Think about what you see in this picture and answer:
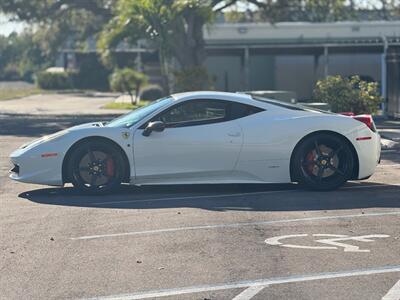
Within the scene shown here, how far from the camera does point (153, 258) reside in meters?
7.43

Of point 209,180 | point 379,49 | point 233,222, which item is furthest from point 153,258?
point 379,49

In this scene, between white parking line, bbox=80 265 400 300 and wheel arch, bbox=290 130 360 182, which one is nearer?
white parking line, bbox=80 265 400 300

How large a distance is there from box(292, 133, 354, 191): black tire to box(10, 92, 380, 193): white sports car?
1 centimetres

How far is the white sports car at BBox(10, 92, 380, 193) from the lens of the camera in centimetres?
1094

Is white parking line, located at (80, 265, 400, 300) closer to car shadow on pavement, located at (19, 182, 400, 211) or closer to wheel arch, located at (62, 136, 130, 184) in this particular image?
car shadow on pavement, located at (19, 182, 400, 211)

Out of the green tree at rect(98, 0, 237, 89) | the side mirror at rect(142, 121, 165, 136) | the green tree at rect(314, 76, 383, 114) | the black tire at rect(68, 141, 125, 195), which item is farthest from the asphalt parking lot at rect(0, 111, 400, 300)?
the green tree at rect(98, 0, 237, 89)

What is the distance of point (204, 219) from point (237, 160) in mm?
1939

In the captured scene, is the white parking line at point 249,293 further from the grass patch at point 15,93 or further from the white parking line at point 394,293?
the grass patch at point 15,93

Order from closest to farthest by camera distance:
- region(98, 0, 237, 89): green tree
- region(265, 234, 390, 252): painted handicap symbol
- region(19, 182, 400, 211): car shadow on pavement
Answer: region(265, 234, 390, 252): painted handicap symbol
region(19, 182, 400, 211): car shadow on pavement
region(98, 0, 237, 89): green tree

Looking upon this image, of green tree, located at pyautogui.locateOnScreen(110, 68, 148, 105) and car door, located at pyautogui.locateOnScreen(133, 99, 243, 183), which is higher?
car door, located at pyautogui.locateOnScreen(133, 99, 243, 183)

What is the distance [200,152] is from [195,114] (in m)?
0.51

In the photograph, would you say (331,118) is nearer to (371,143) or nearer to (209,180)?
(371,143)

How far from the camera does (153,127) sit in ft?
35.6

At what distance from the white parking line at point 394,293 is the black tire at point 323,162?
15.0 ft
